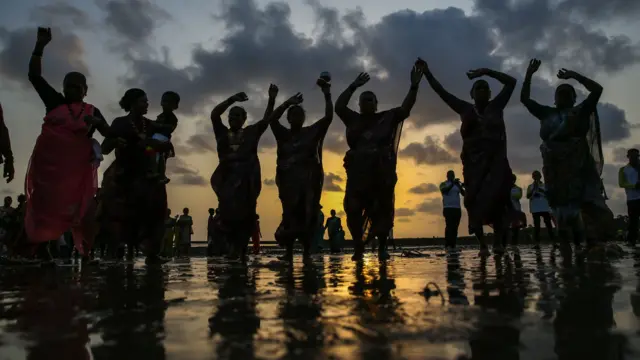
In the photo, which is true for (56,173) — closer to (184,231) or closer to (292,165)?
(292,165)

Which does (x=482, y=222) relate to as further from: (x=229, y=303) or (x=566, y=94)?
(x=229, y=303)

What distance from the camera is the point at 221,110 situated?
7.73 m

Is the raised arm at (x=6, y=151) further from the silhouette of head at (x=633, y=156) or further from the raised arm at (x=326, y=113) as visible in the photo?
the silhouette of head at (x=633, y=156)

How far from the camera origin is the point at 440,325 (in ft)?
5.84

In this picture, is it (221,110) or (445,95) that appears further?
(221,110)

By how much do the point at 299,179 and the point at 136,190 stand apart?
2097 mm

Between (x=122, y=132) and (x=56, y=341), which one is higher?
(x=122, y=132)

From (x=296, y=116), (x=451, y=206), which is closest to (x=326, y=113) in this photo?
(x=296, y=116)

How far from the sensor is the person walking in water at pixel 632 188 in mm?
11562

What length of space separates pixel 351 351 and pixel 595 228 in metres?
5.53

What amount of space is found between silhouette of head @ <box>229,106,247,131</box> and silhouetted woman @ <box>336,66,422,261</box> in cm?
136

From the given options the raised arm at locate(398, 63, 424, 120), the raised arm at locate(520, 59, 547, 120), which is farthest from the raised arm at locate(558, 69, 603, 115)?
the raised arm at locate(398, 63, 424, 120)

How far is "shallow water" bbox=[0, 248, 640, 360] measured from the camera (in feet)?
4.82

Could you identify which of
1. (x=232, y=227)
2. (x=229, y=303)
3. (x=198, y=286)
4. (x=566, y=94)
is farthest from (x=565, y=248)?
(x=229, y=303)
